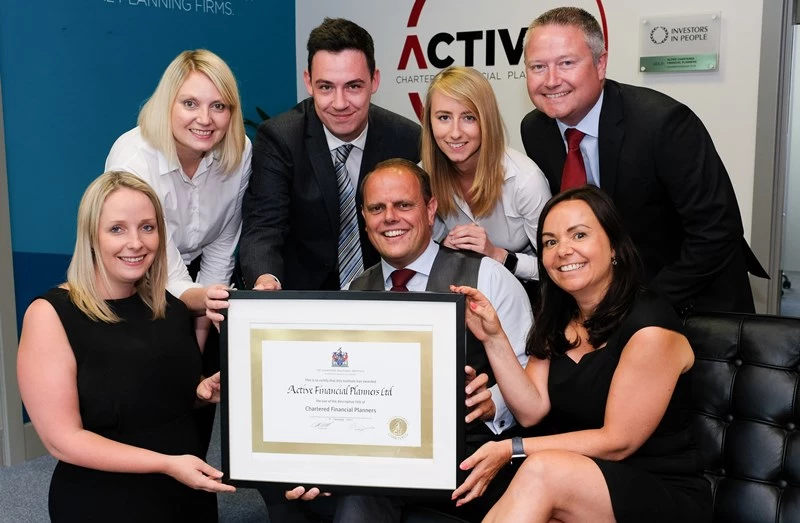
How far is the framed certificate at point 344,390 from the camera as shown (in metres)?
2.05

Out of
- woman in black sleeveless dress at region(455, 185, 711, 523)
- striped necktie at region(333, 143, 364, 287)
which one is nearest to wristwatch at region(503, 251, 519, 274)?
woman in black sleeveless dress at region(455, 185, 711, 523)

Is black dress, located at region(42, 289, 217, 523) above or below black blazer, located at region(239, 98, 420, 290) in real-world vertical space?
below

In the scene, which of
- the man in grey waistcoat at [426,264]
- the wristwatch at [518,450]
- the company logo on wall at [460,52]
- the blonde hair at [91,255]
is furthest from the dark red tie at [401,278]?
the company logo on wall at [460,52]

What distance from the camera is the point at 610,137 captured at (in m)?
2.84

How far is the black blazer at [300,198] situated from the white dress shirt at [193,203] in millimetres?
71

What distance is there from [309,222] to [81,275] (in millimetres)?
1086

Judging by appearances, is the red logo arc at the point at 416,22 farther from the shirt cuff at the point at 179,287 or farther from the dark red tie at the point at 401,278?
the shirt cuff at the point at 179,287

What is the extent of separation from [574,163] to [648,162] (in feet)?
0.84

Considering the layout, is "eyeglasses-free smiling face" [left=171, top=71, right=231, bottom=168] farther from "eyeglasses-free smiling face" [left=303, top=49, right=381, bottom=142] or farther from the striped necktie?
the striped necktie

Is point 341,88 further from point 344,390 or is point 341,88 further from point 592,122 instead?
point 344,390

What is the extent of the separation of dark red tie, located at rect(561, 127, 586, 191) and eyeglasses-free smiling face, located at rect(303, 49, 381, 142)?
2.46ft

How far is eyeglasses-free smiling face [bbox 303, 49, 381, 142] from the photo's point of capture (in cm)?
298

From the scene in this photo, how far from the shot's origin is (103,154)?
4484mm

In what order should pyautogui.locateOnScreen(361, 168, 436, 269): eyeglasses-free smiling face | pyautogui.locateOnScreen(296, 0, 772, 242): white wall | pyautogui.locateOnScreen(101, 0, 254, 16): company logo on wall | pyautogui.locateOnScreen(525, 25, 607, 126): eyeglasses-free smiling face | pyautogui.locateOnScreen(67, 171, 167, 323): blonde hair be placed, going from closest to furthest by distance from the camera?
1. pyautogui.locateOnScreen(67, 171, 167, 323): blonde hair
2. pyautogui.locateOnScreen(361, 168, 436, 269): eyeglasses-free smiling face
3. pyautogui.locateOnScreen(525, 25, 607, 126): eyeglasses-free smiling face
4. pyautogui.locateOnScreen(296, 0, 772, 242): white wall
5. pyautogui.locateOnScreen(101, 0, 254, 16): company logo on wall
